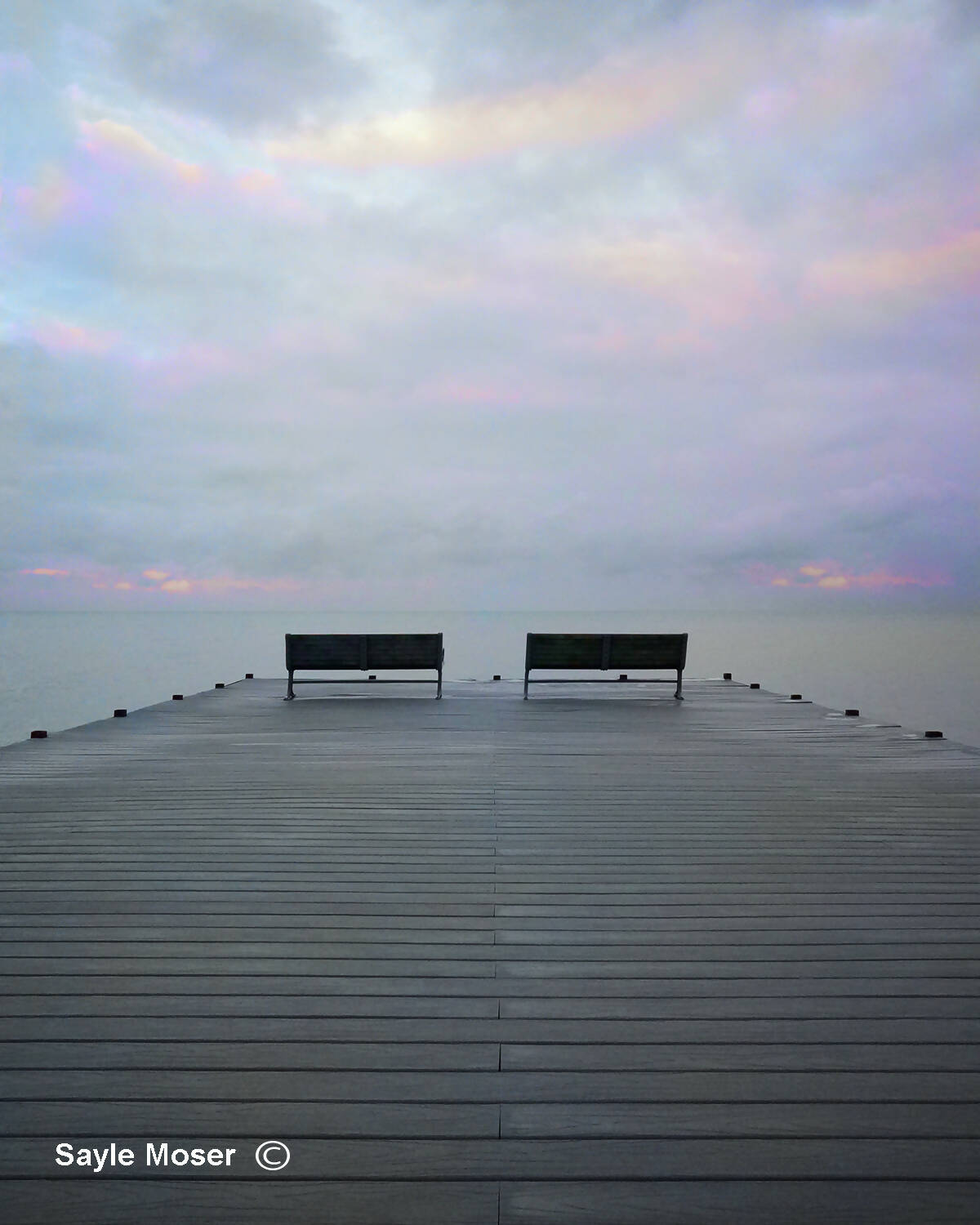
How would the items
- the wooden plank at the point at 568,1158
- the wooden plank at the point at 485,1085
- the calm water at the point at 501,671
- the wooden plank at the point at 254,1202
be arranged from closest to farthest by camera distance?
the wooden plank at the point at 254,1202, the wooden plank at the point at 568,1158, the wooden plank at the point at 485,1085, the calm water at the point at 501,671

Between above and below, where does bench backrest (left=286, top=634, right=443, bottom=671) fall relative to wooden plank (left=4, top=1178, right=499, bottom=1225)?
above

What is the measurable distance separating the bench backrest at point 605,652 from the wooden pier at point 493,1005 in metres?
4.34

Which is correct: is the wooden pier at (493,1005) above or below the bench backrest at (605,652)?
below

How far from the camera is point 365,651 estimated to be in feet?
29.9

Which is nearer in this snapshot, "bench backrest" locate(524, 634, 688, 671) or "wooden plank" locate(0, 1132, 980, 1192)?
"wooden plank" locate(0, 1132, 980, 1192)

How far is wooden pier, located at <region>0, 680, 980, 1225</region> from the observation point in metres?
1.50

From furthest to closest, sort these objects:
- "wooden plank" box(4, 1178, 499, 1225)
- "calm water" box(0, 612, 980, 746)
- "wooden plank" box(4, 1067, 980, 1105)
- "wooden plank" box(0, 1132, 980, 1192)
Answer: "calm water" box(0, 612, 980, 746) < "wooden plank" box(4, 1067, 980, 1105) < "wooden plank" box(0, 1132, 980, 1192) < "wooden plank" box(4, 1178, 499, 1225)

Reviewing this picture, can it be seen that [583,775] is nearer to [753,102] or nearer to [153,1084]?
[153,1084]

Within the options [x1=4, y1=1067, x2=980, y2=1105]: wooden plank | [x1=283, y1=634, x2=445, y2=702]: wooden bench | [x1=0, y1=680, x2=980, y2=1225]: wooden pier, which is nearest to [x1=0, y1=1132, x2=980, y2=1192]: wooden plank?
[x1=0, y1=680, x2=980, y2=1225]: wooden pier

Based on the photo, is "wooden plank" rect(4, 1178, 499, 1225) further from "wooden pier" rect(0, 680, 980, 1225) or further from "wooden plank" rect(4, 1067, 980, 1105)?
"wooden plank" rect(4, 1067, 980, 1105)

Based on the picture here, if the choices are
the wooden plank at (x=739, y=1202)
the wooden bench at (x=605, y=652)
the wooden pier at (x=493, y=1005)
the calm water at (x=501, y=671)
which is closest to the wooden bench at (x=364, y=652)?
the wooden bench at (x=605, y=652)

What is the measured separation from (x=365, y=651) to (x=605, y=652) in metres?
2.91

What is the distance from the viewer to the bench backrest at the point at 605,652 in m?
9.14

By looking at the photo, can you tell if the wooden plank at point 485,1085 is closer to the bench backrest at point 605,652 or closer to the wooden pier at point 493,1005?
the wooden pier at point 493,1005
